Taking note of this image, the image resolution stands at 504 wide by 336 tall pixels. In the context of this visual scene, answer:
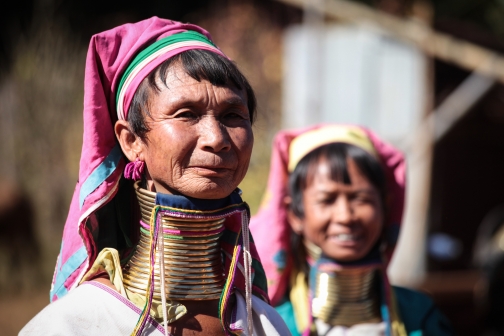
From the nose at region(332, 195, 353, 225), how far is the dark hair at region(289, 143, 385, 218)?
0.32 feet

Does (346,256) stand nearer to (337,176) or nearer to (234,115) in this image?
(337,176)

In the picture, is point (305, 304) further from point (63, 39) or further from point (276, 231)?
point (63, 39)

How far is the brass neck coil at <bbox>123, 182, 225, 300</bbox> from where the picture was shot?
2.14m

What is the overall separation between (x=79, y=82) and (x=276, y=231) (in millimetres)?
7063

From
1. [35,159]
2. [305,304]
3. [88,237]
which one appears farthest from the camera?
[35,159]

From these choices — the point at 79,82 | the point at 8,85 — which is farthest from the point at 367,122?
the point at 8,85

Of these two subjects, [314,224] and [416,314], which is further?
[416,314]

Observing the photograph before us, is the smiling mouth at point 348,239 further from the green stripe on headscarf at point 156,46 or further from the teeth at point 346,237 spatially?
the green stripe on headscarf at point 156,46

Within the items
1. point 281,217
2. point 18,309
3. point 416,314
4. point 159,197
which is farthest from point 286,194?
point 18,309

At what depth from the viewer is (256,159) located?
361 inches

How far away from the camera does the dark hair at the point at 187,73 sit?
7.04 feet

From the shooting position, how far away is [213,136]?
207 cm

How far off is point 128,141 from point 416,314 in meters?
2.08

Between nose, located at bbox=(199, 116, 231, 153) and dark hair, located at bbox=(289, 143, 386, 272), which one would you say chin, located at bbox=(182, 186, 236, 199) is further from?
dark hair, located at bbox=(289, 143, 386, 272)
